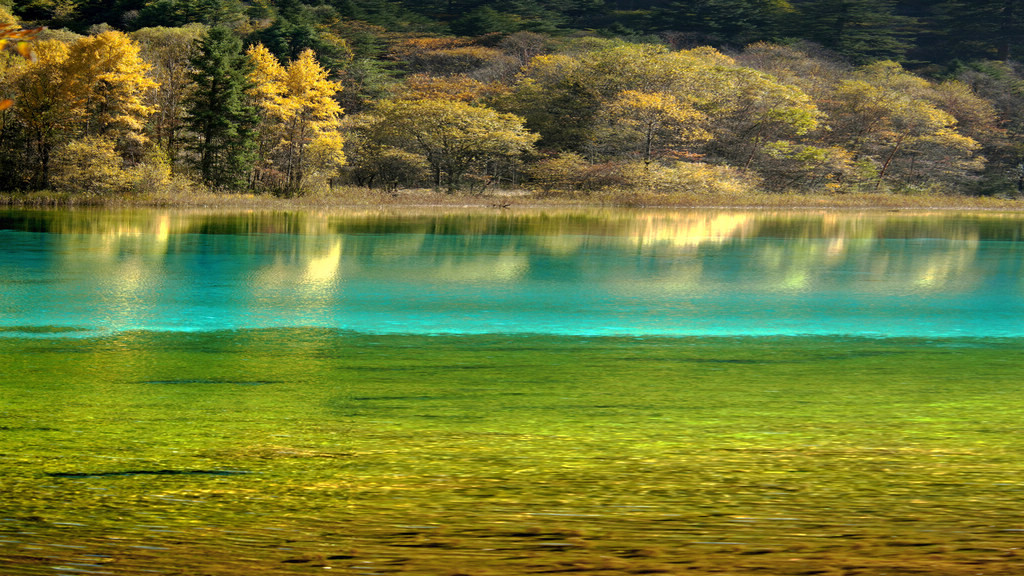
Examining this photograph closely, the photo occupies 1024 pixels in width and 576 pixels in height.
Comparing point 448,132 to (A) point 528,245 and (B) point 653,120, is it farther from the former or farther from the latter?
(A) point 528,245

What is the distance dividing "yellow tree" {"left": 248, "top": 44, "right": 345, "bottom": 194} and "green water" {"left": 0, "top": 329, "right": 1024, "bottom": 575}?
29261 mm

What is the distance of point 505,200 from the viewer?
38.2 m

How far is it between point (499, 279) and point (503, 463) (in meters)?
8.92

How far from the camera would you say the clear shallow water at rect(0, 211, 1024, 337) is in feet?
31.1

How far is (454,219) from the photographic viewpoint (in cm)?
2819

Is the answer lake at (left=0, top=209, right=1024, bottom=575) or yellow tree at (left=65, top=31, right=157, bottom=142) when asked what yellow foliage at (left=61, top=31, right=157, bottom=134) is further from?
lake at (left=0, top=209, right=1024, bottom=575)

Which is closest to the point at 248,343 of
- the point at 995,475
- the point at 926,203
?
the point at 995,475

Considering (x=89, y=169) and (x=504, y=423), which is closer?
(x=504, y=423)

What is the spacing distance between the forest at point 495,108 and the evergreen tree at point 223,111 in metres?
0.09

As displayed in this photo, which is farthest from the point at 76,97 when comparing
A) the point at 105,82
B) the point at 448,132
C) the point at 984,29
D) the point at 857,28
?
the point at 984,29

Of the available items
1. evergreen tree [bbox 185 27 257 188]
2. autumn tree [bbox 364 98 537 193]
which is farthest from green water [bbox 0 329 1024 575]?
autumn tree [bbox 364 98 537 193]

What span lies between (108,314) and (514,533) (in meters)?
7.50

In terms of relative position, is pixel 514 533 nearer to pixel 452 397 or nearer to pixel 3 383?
pixel 452 397

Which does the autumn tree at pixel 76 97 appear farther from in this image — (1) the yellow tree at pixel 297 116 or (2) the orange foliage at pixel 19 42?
(2) the orange foliage at pixel 19 42
